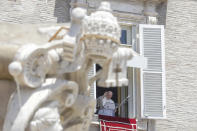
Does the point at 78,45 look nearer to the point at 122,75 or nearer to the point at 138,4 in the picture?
the point at 122,75

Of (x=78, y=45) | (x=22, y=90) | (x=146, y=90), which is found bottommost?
(x=146, y=90)

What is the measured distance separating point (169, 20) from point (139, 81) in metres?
1.67

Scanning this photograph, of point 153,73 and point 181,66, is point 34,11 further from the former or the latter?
point 181,66

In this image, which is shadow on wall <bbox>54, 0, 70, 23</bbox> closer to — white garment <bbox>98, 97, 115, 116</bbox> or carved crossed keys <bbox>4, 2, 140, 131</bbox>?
white garment <bbox>98, 97, 115, 116</bbox>

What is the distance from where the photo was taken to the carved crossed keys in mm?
4855

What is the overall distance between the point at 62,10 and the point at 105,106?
215 cm

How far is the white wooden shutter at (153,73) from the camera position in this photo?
1497 centimetres

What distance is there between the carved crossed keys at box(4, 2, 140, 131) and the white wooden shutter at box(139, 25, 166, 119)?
9763 millimetres

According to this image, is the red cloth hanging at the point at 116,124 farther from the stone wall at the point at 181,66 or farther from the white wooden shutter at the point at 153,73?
the stone wall at the point at 181,66

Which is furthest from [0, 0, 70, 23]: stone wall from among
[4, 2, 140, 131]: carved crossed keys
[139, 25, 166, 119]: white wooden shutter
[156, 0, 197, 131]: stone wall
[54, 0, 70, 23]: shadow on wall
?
[4, 2, 140, 131]: carved crossed keys

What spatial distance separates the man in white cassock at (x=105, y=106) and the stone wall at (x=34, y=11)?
72.1 inches

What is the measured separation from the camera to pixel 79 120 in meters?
5.38

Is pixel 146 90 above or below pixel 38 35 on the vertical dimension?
below

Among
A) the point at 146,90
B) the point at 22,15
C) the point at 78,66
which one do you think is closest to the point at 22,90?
the point at 78,66
